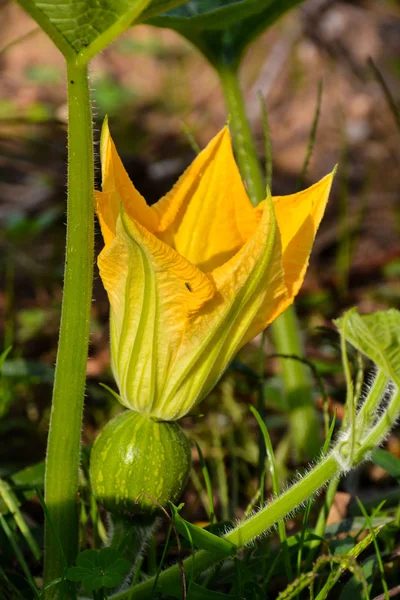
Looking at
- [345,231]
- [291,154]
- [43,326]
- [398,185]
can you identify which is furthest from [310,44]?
[43,326]

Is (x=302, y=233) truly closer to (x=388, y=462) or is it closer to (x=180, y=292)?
(x=180, y=292)

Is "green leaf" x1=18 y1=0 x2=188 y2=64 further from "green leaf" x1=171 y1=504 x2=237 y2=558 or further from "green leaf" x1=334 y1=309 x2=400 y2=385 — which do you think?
"green leaf" x1=171 y1=504 x2=237 y2=558

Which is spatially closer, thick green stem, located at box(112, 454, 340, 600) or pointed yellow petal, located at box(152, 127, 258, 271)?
thick green stem, located at box(112, 454, 340, 600)

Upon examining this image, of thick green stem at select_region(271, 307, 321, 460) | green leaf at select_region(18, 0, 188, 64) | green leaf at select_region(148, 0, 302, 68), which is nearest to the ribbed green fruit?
green leaf at select_region(18, 0, 188, 64)

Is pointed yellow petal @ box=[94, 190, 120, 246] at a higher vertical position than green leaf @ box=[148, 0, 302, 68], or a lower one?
lower

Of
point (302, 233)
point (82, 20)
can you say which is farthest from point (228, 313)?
point (82, 20)

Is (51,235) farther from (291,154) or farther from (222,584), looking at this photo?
(222,584)
